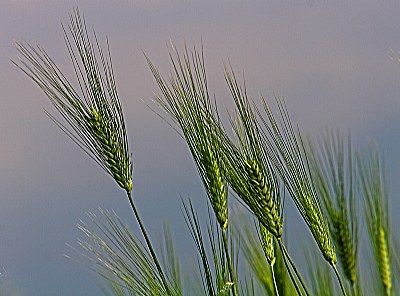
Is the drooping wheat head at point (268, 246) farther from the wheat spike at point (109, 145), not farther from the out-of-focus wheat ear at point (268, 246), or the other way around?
the wheat spike at point (109, 145)

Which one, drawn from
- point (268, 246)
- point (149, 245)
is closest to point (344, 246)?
point (268, 246)

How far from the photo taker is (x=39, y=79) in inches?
56.4

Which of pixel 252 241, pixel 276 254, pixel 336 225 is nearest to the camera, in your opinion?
pixel 336 225

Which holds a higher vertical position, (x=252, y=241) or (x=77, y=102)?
(x=77, y=102)

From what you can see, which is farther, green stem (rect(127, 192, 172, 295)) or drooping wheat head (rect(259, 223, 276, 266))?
drooping wheat head (rect(259, 223, 276, 266))

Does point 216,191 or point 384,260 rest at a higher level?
point 216,191

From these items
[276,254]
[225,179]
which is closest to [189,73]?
[225,179]

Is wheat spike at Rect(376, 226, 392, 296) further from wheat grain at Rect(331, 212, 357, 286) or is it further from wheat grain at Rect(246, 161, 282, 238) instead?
wheat grain at Rect(246, 161, 282, 238)

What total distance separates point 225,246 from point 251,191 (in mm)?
116

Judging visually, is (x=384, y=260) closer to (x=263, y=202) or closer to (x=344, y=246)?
(x=344, y=246)

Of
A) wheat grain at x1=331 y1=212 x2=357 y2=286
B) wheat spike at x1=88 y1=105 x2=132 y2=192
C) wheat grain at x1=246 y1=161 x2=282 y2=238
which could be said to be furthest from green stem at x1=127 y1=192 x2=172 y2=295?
wheat grain at x1=331 y1=212 x2=357 y2=286

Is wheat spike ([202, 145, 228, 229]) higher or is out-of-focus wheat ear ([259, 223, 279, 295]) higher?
wheat spike ([202, 145, 228, 229])

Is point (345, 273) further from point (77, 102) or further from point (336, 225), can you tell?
point (77, 102)

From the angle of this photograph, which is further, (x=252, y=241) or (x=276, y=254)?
(x=252, y=241)
